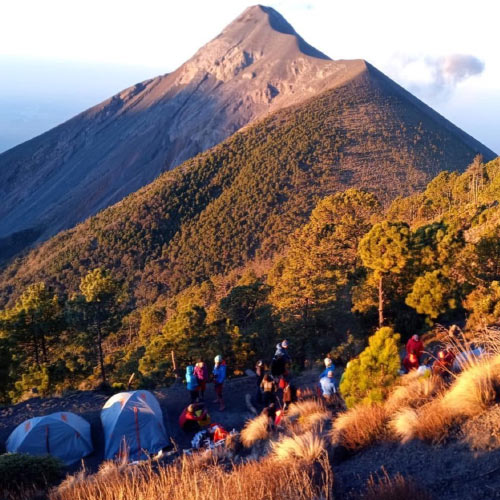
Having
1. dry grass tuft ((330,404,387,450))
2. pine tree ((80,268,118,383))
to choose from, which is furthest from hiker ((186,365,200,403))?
pine tree ((80,268,118,383))

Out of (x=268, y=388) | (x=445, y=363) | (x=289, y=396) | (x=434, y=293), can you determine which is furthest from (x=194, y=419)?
(x=434, y=293)

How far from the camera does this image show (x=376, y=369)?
663 centimetres

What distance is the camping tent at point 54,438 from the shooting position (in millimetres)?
9484

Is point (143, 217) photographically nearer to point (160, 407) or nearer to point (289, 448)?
point (160, 407)

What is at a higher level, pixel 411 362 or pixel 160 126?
pixel 160 126

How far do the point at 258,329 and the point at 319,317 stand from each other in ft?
8.56

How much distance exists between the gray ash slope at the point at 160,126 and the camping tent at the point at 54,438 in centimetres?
7623

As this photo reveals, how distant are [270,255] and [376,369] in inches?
1649

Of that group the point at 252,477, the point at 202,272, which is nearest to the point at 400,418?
the point at 252,477

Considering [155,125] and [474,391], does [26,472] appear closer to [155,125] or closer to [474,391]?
A: [474,391]

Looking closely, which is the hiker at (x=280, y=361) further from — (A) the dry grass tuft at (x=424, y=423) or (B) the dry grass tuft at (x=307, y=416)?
(A) the dry grass tuft at (x=424, y=423)

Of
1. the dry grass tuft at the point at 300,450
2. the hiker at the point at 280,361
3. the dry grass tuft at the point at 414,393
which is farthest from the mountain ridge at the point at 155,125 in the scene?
the dry grass tuft at the point at 300,450

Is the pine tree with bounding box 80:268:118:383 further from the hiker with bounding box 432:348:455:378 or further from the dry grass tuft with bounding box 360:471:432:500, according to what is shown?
the dry grass tuft with bounding box 360:471:432:500

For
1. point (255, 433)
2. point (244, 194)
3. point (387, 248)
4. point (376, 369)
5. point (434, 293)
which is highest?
point (244, 194)
